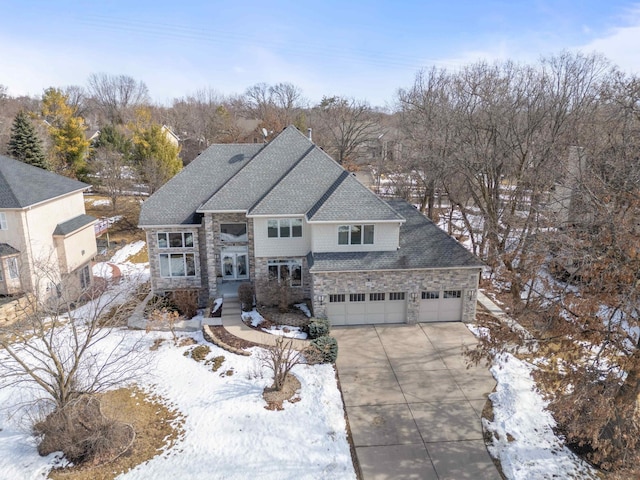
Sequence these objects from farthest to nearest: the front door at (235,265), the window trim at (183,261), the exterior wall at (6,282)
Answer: the exterior wall at (6,282) < the front door at (235,265) < the window trim at (183,261)

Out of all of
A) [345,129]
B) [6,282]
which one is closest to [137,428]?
[6,282]

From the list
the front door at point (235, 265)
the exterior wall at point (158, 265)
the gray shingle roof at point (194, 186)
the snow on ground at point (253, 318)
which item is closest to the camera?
the snow on ground at point (253, 318)

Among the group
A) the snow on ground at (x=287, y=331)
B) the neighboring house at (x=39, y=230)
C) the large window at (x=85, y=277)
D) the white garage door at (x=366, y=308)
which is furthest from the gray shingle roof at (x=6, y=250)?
the white garage door at (x=366, y=308)

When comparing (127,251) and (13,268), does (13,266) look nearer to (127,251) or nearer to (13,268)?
(13,268)

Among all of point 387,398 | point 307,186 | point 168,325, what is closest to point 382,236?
point 307,186

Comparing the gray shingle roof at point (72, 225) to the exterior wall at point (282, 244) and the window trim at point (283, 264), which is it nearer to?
the exterior wall at point (282, 244)
